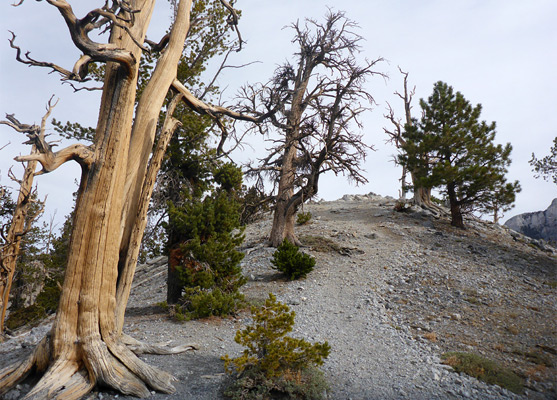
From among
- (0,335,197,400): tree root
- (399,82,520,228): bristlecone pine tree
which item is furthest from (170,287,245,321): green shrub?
(399,82,520,228): bristlecone pine tree

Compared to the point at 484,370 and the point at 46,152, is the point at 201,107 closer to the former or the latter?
the point at 46,152

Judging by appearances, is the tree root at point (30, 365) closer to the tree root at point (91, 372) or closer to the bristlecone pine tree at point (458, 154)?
the tree root at point (91, 372)

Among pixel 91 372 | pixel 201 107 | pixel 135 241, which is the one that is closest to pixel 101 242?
pixel 135 241

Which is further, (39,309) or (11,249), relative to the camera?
(39,309)

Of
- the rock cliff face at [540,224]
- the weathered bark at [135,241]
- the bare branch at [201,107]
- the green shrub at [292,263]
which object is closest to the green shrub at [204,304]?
the weathered bark at [135,241]

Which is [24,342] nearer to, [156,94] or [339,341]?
[156,94]

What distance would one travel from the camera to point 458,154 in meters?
19.2

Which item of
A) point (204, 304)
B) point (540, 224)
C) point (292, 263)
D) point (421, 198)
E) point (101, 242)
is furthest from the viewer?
point (540, 224)

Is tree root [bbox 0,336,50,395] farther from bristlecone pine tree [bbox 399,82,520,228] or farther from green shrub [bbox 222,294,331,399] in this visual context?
bristlecone pine tree [bbox 399,82,520,228]

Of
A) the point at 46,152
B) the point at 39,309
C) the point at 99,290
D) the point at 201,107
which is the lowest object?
the point at 39,309

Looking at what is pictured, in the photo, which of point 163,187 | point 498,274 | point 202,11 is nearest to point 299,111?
point 202,11

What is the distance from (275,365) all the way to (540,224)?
33864 millimetres

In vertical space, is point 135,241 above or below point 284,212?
below

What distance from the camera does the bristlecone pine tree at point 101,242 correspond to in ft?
16.5
